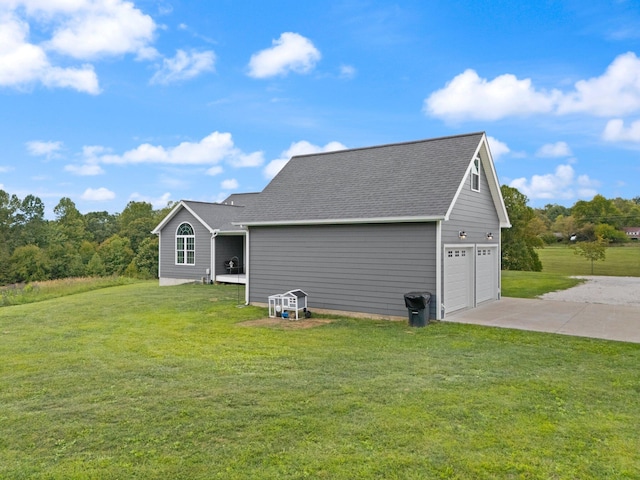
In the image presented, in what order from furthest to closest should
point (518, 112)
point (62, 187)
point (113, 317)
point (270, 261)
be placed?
point (62, 187) → point (518, 112) → point (270, 261) → point (113, 317)

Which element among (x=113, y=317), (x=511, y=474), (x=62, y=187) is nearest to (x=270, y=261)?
(x=113, y=317)

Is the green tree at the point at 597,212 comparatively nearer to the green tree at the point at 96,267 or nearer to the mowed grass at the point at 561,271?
the mowed grass at the point at 561,271

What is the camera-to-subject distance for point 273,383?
5207 millimetres

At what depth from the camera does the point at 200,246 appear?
20.0 metres

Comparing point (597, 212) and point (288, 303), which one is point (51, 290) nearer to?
point (288, 303)

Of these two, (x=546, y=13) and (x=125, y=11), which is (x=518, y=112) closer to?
(x=546, y=13)

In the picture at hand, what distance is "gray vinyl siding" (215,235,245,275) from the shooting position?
19.7 metres

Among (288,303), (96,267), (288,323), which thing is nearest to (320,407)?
(288,323)

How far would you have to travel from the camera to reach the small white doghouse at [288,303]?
10492 mm

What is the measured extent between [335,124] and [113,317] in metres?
14.3

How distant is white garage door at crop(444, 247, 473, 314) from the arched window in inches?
530

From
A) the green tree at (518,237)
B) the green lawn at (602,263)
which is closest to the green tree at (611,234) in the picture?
the green lawn at (602,263)

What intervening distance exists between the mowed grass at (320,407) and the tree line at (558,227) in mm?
23329

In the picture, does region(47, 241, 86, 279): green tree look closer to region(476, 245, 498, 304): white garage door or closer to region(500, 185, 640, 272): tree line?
region(500, 185, 640, 272): tree line
